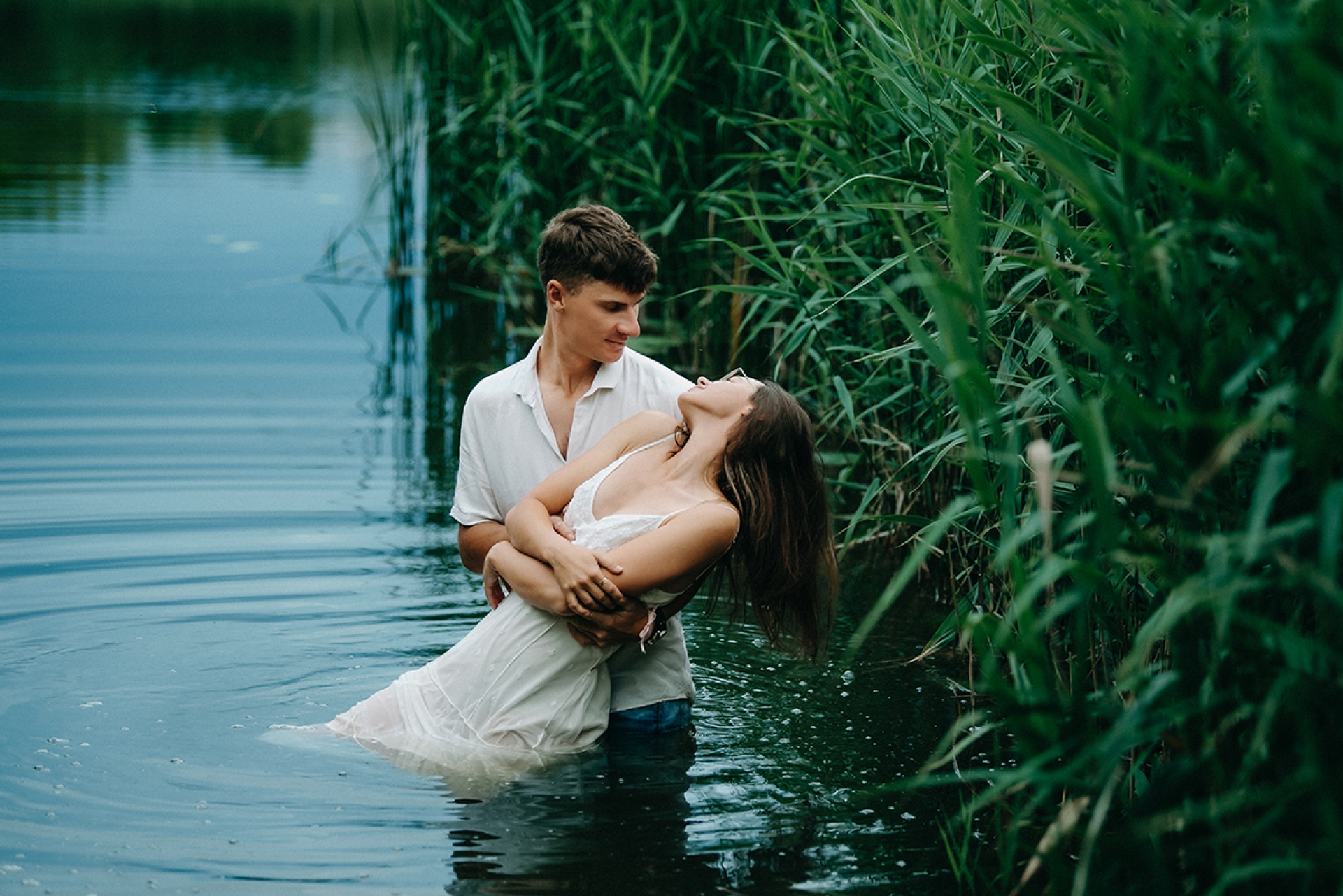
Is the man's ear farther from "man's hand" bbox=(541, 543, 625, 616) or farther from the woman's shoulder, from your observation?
"man's hand" bbox=(541, 543, 625, 616)

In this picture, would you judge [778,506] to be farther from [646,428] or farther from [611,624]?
[611,624]

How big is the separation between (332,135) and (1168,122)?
44.5 feet

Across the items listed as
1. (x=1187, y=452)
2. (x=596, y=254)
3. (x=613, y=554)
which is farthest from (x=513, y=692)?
(x=1187, y=452)

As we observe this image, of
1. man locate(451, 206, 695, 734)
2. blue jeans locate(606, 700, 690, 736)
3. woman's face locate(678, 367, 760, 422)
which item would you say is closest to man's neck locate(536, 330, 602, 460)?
man locate(451, 206, 695, 734)

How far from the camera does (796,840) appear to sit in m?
2.96

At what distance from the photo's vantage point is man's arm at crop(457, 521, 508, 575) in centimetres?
350

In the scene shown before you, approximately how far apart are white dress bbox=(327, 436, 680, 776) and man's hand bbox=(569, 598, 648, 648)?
3 centimetres

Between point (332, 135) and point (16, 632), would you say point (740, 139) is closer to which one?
point (16, 632)

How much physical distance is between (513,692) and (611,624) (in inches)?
11.7

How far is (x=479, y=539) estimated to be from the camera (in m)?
3.53

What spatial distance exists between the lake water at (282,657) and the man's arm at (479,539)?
0.52m

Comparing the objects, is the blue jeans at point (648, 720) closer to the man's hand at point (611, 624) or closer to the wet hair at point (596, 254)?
the man's hand at point (611, 624)

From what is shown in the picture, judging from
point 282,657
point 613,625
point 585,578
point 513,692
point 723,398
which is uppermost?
point 723,398

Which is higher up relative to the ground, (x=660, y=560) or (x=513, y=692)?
(x=660, y=560)
